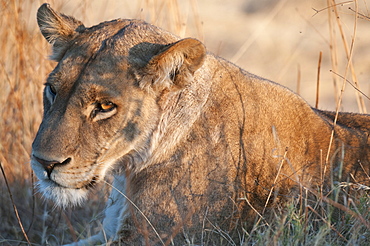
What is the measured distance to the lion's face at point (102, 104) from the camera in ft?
11.2

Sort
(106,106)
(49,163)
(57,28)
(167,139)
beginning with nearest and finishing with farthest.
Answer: (49,163) < (106,106) < (167,139) < (57,28)

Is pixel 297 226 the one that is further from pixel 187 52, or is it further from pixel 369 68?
pixel 369 68

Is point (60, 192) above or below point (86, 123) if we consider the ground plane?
below

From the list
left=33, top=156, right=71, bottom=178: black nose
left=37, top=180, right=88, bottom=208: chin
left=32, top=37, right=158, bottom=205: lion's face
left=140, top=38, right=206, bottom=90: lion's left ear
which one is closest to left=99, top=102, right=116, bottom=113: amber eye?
left=32, top=37, right=158, bottom=205: lion's face

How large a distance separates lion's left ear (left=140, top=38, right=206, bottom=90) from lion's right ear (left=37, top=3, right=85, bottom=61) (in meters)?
0.64

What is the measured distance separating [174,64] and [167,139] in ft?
1.59

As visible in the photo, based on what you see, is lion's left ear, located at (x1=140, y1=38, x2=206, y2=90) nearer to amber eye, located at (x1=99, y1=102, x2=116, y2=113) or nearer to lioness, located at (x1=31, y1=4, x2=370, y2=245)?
lioness, located at (x1=31, y1=4, x2=370, y2=245)

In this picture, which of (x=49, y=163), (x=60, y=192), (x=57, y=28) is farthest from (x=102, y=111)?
(x=57, y=28)

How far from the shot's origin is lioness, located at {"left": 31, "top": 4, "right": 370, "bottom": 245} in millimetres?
3453

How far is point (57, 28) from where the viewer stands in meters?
3.84

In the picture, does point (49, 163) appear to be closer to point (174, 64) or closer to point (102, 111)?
point (102, 111)

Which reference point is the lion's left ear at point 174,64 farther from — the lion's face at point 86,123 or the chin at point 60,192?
the chin at point 60,192

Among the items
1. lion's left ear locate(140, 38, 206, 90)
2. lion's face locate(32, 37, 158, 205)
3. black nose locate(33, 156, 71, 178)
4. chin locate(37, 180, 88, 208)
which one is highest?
lion's left ear locate(140, 38, 206, 90)

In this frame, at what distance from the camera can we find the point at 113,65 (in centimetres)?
352
